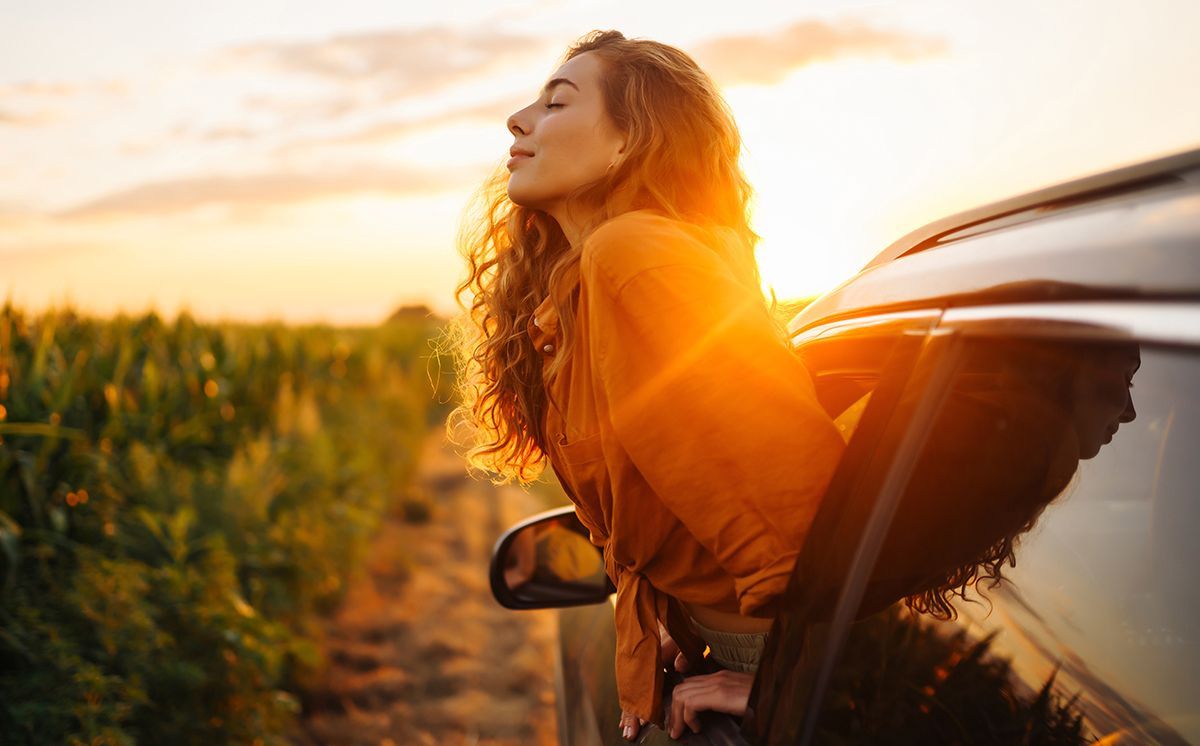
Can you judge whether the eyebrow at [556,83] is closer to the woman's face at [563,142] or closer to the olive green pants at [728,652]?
the woman's face at [563,142]

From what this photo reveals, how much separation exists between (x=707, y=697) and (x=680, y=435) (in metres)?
0.44

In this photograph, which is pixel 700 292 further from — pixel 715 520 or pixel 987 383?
pixel 987 383

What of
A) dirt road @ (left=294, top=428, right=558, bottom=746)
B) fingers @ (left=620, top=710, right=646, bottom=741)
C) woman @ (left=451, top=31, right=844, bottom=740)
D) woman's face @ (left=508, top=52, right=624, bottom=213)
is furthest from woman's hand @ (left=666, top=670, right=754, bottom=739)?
dirt road @ (left=294, top=428, right=558, bottom=746)

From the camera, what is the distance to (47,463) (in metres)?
4.63

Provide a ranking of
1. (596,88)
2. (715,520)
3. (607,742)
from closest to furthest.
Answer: (715,520) → (607,742) → (596,88)

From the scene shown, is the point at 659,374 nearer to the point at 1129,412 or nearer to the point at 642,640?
the point at 642,640

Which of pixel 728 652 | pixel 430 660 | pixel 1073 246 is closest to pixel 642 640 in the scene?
pixel 728 652

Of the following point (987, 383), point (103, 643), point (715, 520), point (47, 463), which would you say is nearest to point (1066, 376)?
point (987, 383)

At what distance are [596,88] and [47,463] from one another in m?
3.79

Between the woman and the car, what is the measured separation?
11 cm

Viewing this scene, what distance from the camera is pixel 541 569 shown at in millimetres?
2561

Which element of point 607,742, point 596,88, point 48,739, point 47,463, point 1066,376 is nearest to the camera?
point 1066,376

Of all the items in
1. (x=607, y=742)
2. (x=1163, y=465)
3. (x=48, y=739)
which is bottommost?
(x=48, y=739)

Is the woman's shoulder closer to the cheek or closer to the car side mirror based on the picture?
the cheek
